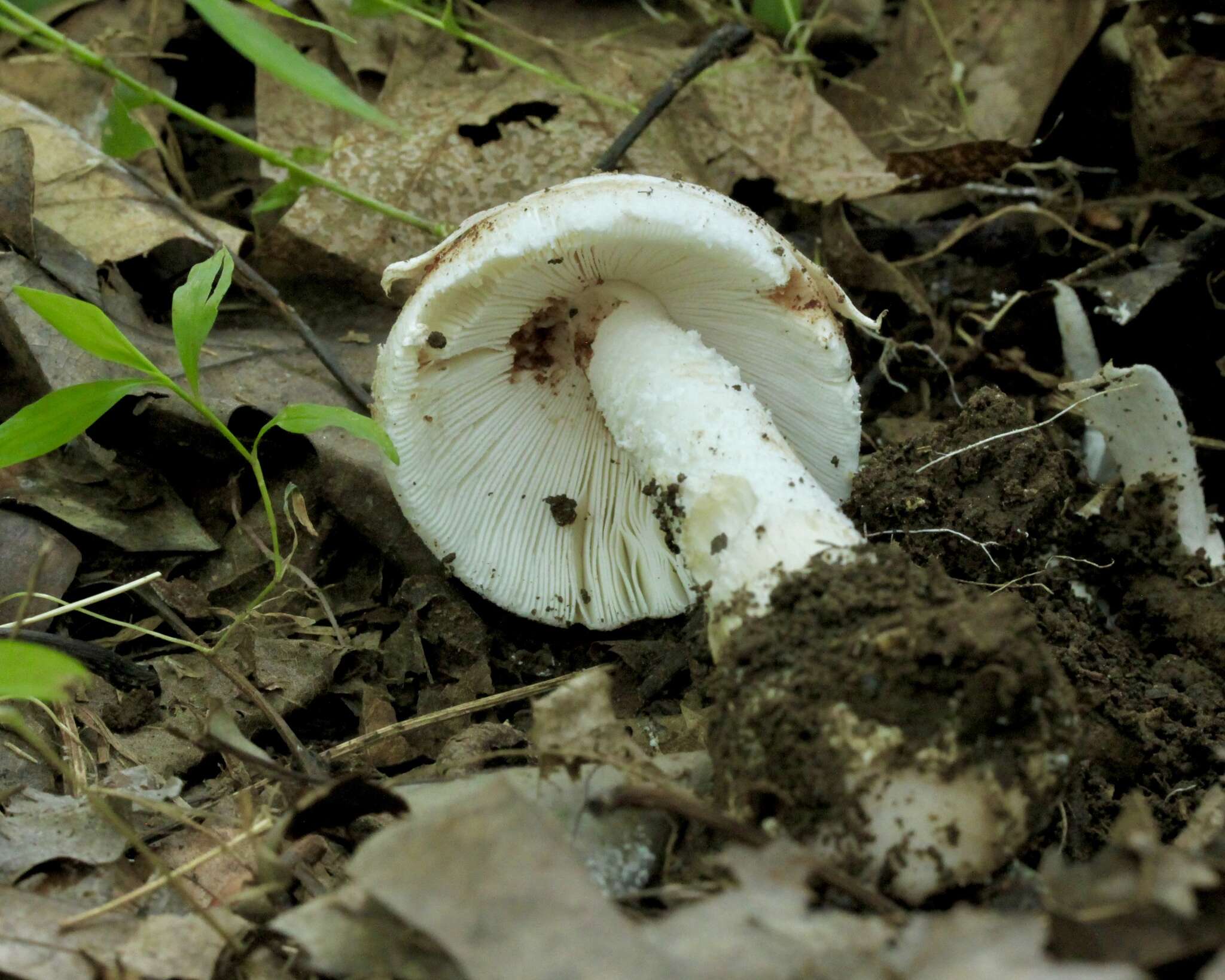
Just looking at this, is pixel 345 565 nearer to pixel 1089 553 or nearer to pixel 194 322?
pixel 194 322

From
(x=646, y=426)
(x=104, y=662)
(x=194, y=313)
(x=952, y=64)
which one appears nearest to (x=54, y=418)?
(x=194, y=313)

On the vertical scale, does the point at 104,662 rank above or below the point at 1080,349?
below

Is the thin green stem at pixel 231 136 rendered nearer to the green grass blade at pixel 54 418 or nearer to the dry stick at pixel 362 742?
the green grass blade at pixel 54 418

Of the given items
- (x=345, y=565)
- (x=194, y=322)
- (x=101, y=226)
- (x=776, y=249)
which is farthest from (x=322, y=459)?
(x=776, y=249)

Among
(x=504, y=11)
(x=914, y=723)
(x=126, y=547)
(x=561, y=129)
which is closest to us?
Result: (x=914, y=723)

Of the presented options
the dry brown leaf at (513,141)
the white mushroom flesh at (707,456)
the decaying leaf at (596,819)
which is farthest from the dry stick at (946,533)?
the dry brown leaf at (513,141)

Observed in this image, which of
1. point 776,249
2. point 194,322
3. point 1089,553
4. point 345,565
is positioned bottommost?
point 345,565

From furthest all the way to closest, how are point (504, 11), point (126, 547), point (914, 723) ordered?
point (504, 11), point (126, 547), point (914, 723)

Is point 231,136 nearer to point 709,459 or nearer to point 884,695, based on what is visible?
point 709,459
